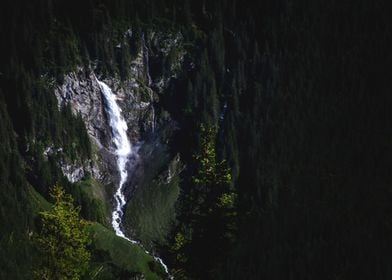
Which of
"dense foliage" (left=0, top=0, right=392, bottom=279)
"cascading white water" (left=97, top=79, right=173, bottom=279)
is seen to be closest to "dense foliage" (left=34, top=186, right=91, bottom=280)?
"dense foliage" (left=0, top=0, right=392, bottom=279)

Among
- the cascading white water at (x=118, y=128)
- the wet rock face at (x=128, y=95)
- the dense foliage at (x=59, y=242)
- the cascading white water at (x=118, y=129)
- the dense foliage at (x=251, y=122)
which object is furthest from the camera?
the cascading white water at (x=118, y=128)

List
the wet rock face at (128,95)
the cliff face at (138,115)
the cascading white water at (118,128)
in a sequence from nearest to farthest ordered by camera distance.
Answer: the cliff face at (138,115), the wet rock face at (128,95), the cascading white water at (118,128)

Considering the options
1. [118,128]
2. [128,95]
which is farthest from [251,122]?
[118,128]

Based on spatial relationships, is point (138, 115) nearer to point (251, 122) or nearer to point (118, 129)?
point (118, 129)

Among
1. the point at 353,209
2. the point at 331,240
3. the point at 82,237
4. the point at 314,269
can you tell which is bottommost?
the point at 82,237

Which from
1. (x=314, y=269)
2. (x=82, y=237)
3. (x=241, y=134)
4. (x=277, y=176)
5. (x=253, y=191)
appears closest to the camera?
(x=253, y=191)

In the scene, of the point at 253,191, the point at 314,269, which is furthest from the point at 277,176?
the point at 253,191

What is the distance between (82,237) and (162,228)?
115165 millimetres

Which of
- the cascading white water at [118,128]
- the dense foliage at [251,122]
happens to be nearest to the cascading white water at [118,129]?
the cascading white water at [118,128]

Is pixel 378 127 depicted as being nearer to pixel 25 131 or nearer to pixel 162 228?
pixel 162 228

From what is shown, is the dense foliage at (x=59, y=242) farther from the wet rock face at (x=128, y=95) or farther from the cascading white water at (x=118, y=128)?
the cascading white water at (x=118, y=128)

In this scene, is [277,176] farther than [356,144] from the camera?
No

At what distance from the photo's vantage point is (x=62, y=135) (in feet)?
547

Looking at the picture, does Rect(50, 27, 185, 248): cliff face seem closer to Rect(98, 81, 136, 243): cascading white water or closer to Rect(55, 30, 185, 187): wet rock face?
Rect(55, 30, 185, 187): wet rock face
